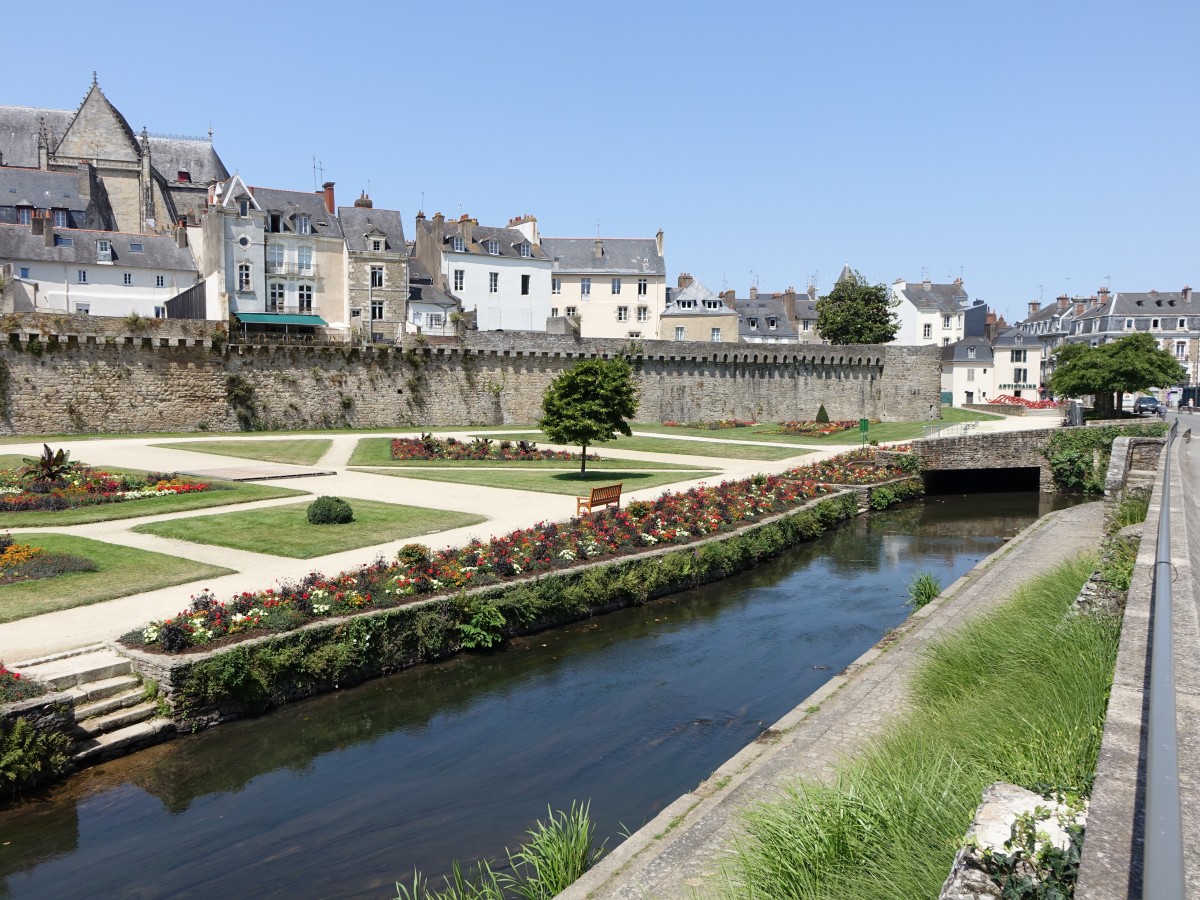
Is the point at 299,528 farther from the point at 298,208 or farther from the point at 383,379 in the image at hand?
the point at 298,208

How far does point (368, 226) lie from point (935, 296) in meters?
50.9

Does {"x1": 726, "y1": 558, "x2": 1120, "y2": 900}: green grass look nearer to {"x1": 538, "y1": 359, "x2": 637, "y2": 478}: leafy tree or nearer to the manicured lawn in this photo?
{"x1": 538, "y1": 359, "x2": 637, "y2": 478}: leafy tree

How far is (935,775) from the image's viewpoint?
577 cm

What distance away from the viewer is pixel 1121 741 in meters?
3.81

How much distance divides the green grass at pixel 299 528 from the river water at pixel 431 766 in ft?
12.9

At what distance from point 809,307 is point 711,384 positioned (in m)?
29.7

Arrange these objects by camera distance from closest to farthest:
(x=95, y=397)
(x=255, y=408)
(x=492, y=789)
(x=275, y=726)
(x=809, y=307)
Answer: (x=492, y=789), (x=275, y=726), (x=95, y=397), (x=255, y=408), (x=809, y=307)

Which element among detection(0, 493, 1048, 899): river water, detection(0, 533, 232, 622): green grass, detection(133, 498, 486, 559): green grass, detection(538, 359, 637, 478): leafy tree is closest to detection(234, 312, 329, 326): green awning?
detection(538, 359, 637, 478): leafy tree

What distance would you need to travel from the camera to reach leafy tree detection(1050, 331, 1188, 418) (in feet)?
135

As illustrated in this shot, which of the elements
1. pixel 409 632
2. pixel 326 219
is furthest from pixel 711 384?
pixel 409 632

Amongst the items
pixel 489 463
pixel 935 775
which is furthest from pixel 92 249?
pixel 935 775

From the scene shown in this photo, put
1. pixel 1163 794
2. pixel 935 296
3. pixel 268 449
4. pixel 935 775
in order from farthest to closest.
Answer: pixel 935 296 → pixel 268 449 → pixel 935 775 → pixel 1163 794

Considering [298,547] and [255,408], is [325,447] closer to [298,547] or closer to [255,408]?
[255,408]

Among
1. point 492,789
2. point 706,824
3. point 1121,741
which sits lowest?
point 492,789
